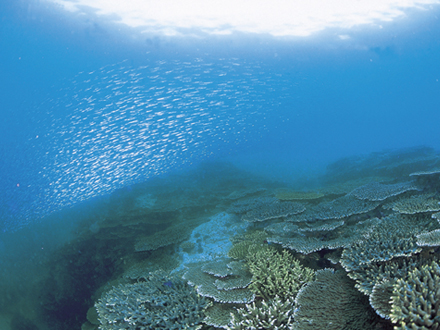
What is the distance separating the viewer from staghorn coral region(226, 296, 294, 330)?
3.90m

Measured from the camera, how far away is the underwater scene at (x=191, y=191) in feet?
14.7

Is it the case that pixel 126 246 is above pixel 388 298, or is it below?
below

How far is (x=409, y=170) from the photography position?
14469mm

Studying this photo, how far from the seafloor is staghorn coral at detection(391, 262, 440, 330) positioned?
0.05 feet

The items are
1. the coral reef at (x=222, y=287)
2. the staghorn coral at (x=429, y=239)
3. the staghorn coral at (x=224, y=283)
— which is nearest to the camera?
the staghorn coral at (x=429, y=239)

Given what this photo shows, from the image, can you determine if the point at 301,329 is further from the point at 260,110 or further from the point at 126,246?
the point at 260,110

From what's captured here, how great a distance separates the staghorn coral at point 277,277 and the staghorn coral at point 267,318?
1.10ft

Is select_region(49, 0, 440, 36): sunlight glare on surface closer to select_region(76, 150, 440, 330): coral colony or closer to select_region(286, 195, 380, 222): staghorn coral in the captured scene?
select_region(76, 150, 440, 330): coral colony

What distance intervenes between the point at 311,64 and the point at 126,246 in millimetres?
55929

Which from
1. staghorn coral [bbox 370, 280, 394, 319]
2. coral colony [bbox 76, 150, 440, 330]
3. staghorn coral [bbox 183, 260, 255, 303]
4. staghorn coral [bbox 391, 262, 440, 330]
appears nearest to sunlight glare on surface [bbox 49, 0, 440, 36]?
coral colony [bbox 76, 150, 440, 330]

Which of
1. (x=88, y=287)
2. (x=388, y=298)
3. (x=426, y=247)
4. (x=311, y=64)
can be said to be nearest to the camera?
(x=388, y=298)

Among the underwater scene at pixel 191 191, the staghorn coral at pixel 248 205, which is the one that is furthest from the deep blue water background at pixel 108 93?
the staghorn coral at pixel 248 205

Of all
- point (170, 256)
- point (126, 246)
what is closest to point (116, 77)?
point (126, 246)

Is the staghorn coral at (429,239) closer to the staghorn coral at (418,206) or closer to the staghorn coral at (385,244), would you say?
the staghorn coral at (385,244)
